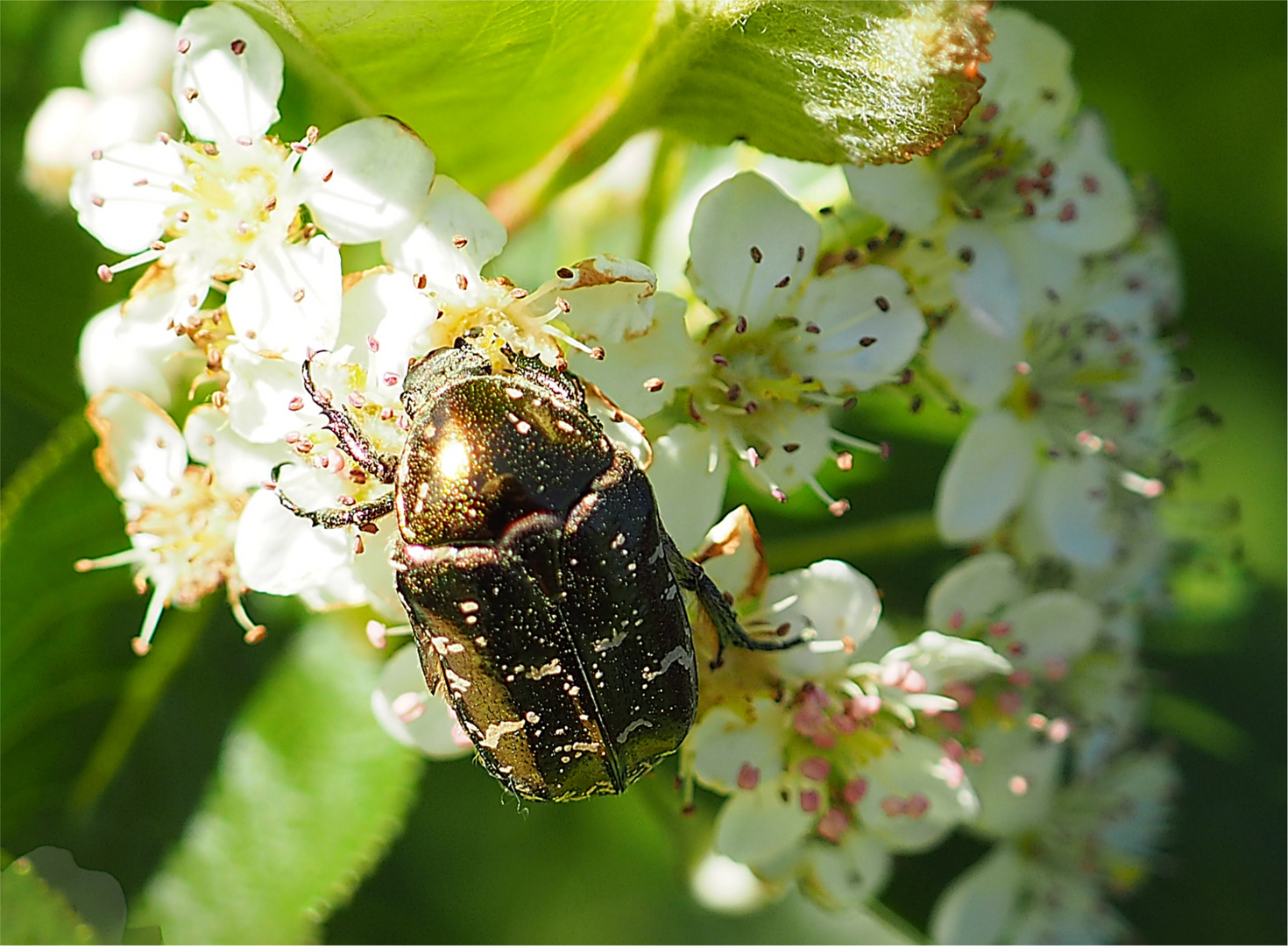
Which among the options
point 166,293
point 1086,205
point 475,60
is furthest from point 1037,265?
point 166,293

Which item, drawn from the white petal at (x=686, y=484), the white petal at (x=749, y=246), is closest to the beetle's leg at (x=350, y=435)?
the white petal at (x=686, y=484)

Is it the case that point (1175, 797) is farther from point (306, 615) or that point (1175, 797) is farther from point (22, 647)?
point (22, 647)

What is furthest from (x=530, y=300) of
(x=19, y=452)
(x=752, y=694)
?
(x=19, y=452)

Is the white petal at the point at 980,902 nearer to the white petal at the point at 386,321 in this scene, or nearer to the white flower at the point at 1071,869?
the white flower at the point at 1071,869

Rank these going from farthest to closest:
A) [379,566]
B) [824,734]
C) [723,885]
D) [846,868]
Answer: [723,885] → [846,868] → [824,734] → [379,566]

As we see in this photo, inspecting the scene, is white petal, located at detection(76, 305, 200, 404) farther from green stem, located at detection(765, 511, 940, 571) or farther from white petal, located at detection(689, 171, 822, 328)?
green stem, located at detection(765, 511, 940, 571)

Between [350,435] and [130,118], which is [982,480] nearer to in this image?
[350,435]

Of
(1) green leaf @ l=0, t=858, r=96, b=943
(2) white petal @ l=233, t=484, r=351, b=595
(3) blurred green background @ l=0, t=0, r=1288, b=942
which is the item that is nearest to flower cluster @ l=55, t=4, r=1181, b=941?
(2) white petal @ l=233, t=484, r=351, b=595
